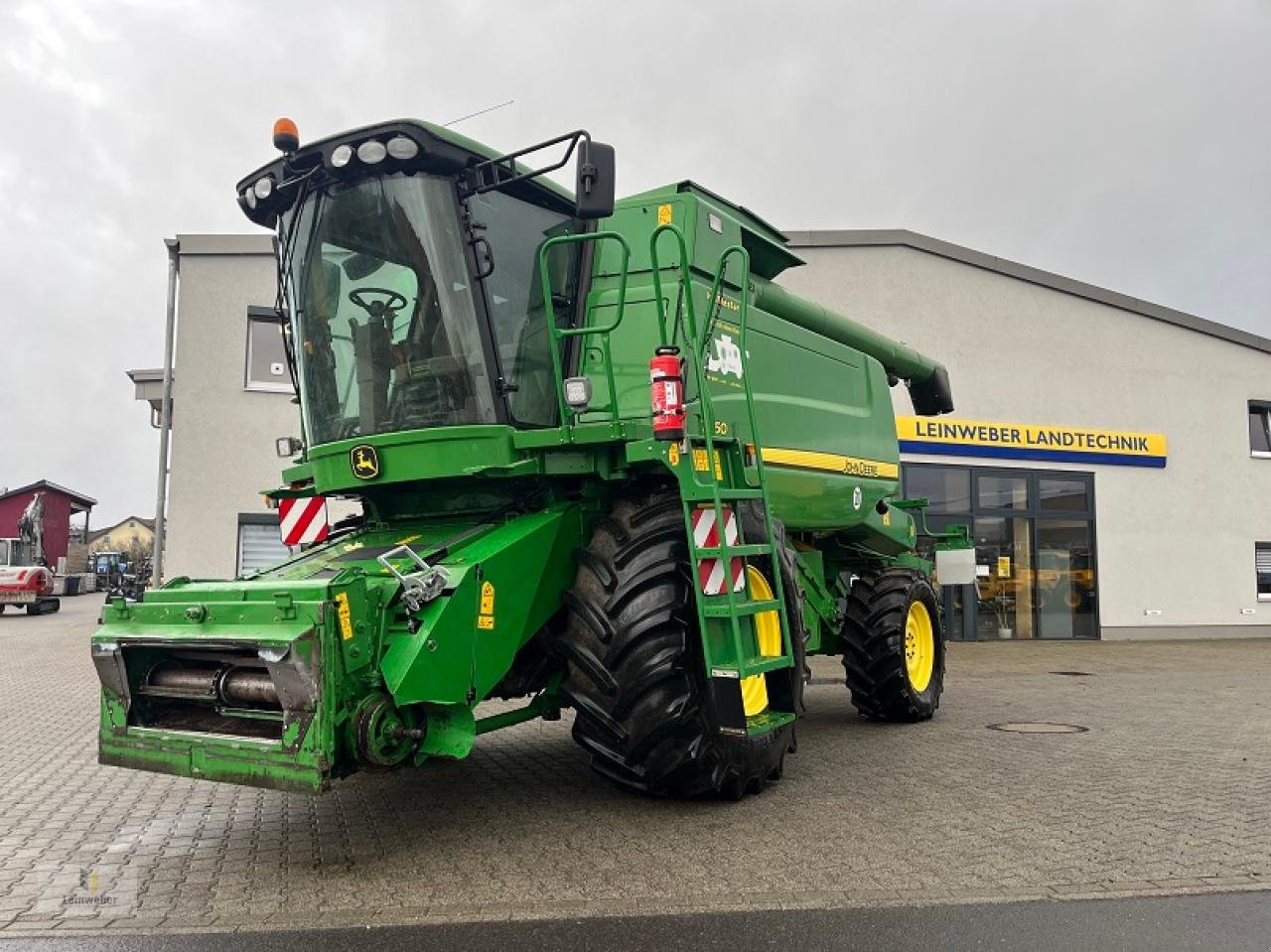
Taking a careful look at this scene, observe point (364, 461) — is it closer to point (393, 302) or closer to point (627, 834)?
point (393, 302)

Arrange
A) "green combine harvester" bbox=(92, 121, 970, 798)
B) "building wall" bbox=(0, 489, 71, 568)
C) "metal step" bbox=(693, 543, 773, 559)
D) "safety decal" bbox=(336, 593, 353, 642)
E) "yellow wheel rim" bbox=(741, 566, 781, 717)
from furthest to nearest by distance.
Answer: "building wall" bbox=(0, 489, 71, 568) → "yellow wheel rim" bbox=(741, 566, 781, 717) → "metal step" bbox=(693, 543, 773, 559) → "green combine harvester" bbox=(92, 121, 970, 798) → "safety decal" bbox=(336, 593, 353, 642)

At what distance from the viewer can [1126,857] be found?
4.34 m

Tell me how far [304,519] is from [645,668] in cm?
289

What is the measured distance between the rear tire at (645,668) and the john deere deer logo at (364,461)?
45.6 inches

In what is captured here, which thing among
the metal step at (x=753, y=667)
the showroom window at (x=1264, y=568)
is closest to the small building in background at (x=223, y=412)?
the metal step at (x=753, y=667)

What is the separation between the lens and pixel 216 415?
15266 millimetres

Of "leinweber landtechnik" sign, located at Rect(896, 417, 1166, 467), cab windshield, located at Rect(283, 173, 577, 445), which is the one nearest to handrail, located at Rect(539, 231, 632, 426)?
cab windshield, located at Rect(283, 173, 577, 445)

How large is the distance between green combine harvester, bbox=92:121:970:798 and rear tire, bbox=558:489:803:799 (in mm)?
11

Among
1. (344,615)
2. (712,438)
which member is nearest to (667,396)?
(712,438)

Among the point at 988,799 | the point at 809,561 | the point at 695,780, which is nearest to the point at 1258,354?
the point at 809,561

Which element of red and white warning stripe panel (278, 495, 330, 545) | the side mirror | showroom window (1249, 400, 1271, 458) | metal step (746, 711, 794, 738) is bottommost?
metal step (746, 711, 794, 738)

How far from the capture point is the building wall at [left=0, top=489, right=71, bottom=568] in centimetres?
4291

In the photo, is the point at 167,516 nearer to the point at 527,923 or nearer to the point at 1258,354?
the point at 527,923

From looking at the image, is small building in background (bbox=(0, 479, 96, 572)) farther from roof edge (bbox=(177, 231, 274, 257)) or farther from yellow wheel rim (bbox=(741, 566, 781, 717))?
yellow wheel rim (bbox=(741, 566, 781, 717))
